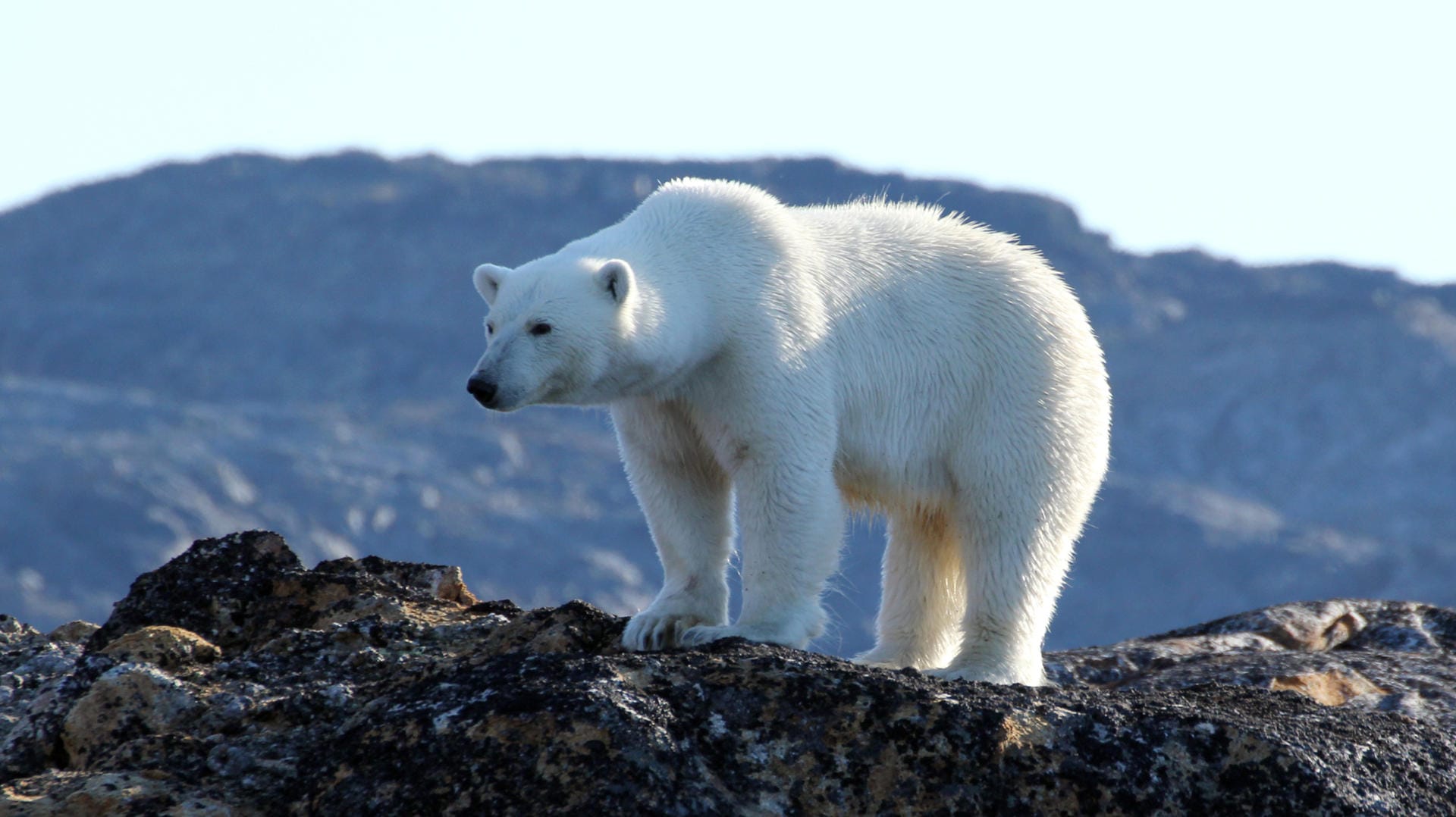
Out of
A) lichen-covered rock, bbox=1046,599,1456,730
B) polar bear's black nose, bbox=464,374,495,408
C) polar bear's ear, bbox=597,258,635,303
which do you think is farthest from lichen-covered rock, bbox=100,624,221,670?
lichen-covered rock, bbox=1046,599,1456,730

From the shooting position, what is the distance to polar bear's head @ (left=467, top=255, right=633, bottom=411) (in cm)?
782

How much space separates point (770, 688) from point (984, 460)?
2.80 meters

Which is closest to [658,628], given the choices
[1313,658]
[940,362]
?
[940,362]

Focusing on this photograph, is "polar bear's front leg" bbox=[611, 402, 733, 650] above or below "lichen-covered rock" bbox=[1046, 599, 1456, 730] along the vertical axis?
above

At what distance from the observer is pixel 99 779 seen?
18.0 feet

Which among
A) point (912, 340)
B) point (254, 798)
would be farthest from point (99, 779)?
point (912, 340)

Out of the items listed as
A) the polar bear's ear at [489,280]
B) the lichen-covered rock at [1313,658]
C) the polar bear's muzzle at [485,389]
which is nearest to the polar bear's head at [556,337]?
the polar bear's muzzle at [485,389]

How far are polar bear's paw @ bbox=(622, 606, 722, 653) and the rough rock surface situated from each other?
0.44 meters

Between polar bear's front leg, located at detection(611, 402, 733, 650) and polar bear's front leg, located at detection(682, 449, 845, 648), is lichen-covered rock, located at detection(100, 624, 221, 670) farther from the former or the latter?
polar bear's front leg, located at detection(682, 449, 845, 648)

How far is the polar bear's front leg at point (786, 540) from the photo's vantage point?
7734 millimetres

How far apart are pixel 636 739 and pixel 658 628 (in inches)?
91.2

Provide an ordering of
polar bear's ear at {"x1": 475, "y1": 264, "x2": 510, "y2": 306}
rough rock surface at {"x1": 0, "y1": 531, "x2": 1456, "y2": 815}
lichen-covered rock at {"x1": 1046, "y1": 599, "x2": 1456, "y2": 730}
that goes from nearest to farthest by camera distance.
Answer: rough rock surface at {"x1": 0, "y1": 531, "x2": 1456, "y2": 815} → polar bear's ear at {"x1": 475, "y1": 264, "x2": 510, "y2": 306} → lichen-covered rock at {"x1": 1046, "y1": 599, "x2": 1456, "y2": 730}

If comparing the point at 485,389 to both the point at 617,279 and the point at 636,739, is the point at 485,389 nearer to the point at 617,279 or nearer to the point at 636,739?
the point at 617,279

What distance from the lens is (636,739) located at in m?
5.35
